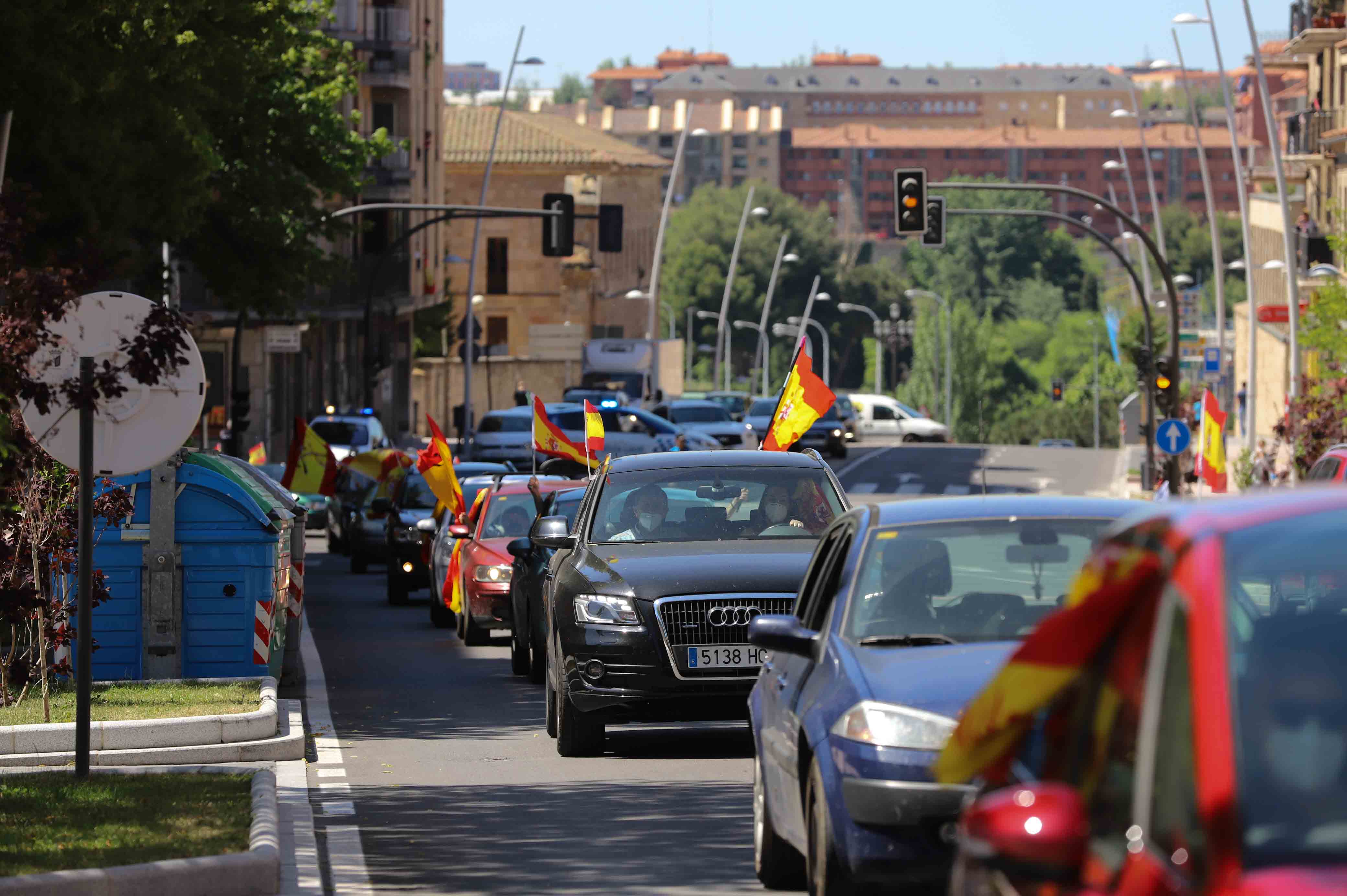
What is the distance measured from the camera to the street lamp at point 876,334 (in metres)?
148

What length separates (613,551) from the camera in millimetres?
13320

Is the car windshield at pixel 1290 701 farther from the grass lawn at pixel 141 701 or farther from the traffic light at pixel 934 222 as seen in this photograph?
the traffic light at pixel 934 222

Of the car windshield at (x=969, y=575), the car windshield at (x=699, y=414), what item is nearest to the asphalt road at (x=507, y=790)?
the car windshield at (x=969, y=575)

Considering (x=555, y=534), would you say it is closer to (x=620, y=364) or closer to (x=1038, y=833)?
(x=1038, y=833)

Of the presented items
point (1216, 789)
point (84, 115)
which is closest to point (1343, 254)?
point (84, 115)

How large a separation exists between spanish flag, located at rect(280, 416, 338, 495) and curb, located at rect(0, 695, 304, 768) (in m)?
19.0

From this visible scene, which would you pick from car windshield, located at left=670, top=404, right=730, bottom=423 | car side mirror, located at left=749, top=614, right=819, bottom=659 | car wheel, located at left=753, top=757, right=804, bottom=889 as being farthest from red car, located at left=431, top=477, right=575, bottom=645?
car windshield, located at left=670, top=404, right=730, bottom=423

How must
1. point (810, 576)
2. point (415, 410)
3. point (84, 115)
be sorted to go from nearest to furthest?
1. point (810, 576)
2. point (84, 115)
3. point (415, 410)

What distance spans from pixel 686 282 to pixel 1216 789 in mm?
174860

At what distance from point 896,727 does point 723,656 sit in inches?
207

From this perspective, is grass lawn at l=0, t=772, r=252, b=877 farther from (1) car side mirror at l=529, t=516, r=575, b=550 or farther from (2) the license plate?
(1) car side mirror at l=529, t=516, r=575, b=550

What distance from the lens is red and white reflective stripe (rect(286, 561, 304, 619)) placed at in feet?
58.1

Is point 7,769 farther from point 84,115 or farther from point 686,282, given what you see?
point 686,282

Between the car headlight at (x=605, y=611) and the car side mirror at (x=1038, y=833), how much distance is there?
865 centimetres
